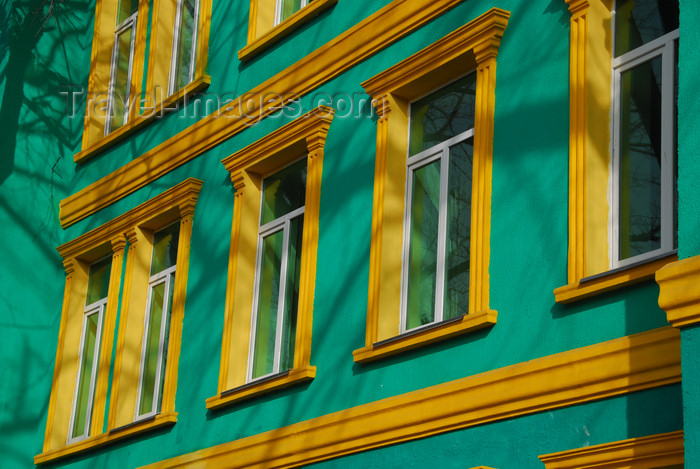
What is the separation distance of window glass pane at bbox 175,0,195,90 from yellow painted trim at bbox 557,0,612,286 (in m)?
7.16

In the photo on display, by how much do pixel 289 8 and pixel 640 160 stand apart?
20.3 feet

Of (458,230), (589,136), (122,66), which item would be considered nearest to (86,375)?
(122,66)

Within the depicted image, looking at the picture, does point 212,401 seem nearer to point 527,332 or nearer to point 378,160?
point 378,160

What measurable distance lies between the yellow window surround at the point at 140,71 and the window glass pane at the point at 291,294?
2.79 meters

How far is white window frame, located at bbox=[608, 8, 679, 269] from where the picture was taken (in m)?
8.84

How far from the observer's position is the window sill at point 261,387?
37.9 feet

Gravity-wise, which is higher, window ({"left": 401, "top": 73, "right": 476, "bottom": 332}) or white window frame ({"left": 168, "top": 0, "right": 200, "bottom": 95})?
white window frame ({"left": 168, "top": 0, "right": 200, "bottom": 95})

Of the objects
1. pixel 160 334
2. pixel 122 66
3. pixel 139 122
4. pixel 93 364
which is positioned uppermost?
pixel 122 66

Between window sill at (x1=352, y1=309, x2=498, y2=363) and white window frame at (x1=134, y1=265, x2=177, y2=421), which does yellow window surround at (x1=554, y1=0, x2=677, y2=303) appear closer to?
window sill at (x1=352, y1=309, x2=498, y2=363)

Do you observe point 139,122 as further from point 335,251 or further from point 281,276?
point 335,251

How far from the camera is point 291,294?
12.8 meters

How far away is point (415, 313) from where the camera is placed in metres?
11.0

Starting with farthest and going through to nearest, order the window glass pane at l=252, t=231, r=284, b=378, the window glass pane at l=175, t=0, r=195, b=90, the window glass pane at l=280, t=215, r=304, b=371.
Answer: the window glass pane at l=175, t=0, r=195, b=90 < the window glass pane at l=252, t=231, r=284, b=378 < the window glass pane at l=280, t=215, r=304, b=371

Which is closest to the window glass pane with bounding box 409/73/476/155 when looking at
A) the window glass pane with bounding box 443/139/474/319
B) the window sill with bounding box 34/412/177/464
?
the window glass pane with bounding box 443/139/474/319
